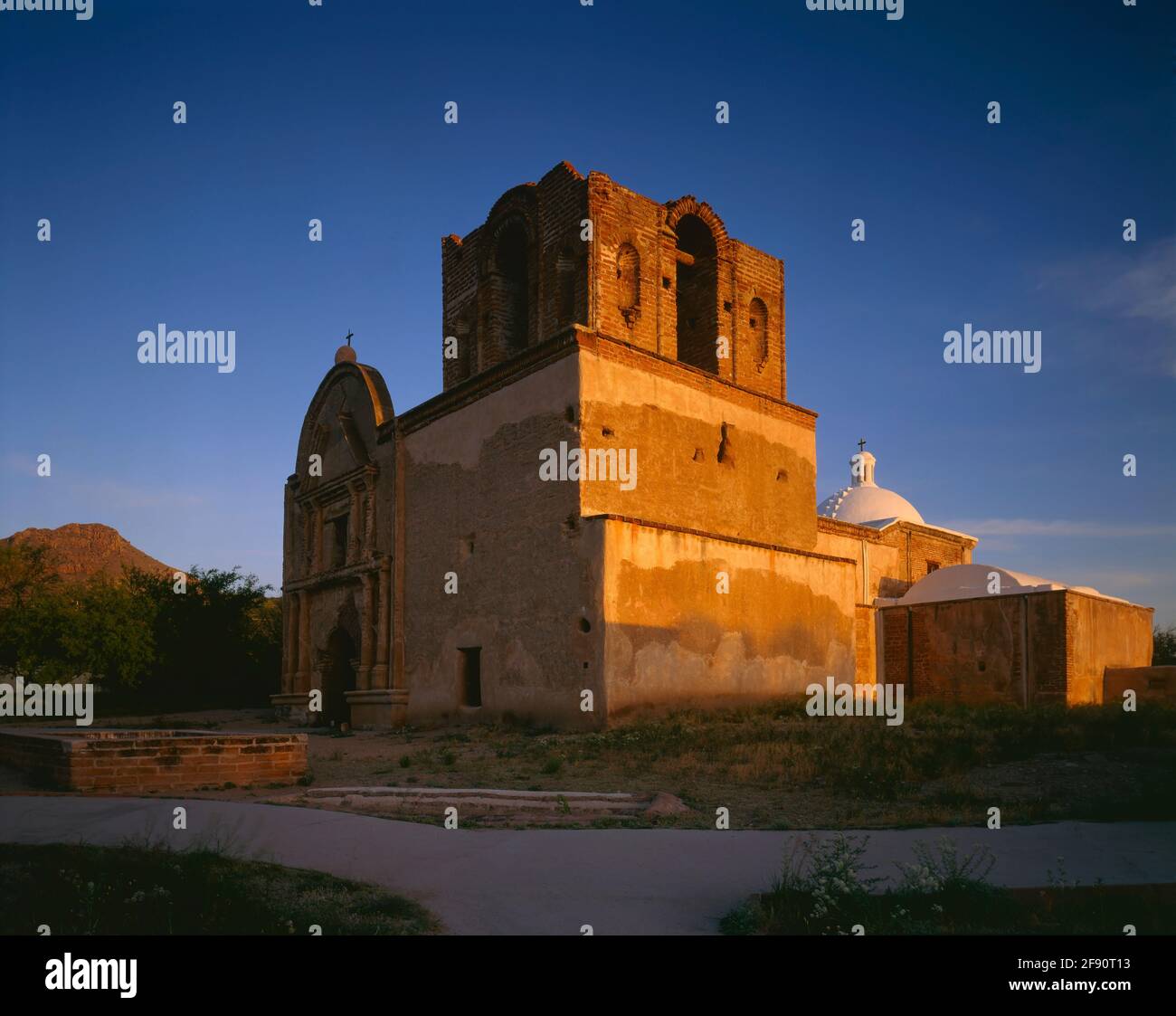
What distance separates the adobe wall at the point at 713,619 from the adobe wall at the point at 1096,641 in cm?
412

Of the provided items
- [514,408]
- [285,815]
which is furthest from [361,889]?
[514,408]

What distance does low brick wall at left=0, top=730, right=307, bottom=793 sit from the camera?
8.30m

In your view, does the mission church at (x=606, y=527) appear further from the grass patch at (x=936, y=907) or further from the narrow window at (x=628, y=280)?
the grass patch at (x=936, y=907)

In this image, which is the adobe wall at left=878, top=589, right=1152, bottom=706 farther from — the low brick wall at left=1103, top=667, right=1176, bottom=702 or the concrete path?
the concrete path

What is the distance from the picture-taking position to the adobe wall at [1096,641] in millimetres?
18125

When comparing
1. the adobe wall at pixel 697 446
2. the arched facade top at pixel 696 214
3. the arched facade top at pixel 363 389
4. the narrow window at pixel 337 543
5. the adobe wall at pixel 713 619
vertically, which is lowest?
the adobe wall at pixel 713 619

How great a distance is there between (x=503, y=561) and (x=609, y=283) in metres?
5.11

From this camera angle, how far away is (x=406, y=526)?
760 inches

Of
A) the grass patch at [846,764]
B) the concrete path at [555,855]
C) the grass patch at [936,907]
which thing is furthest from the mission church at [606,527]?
the grass patch at [936,907]

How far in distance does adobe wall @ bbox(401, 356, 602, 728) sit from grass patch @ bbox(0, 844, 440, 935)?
9.25 meters

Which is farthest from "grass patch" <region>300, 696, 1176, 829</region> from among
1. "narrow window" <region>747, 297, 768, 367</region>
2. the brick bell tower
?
"narrow window" <region>747, 297, 768, 367</region>

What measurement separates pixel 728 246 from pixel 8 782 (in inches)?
588

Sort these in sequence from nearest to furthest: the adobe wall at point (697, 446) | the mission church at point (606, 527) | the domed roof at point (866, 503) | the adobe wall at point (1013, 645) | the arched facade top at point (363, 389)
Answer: the mission church at point (606, 527) → the adobe wall at point (697, 446) → the adobe wall at point (1013, 645) → the arched facade top at point (363, 389) → the domed roof at point (866, 503)
